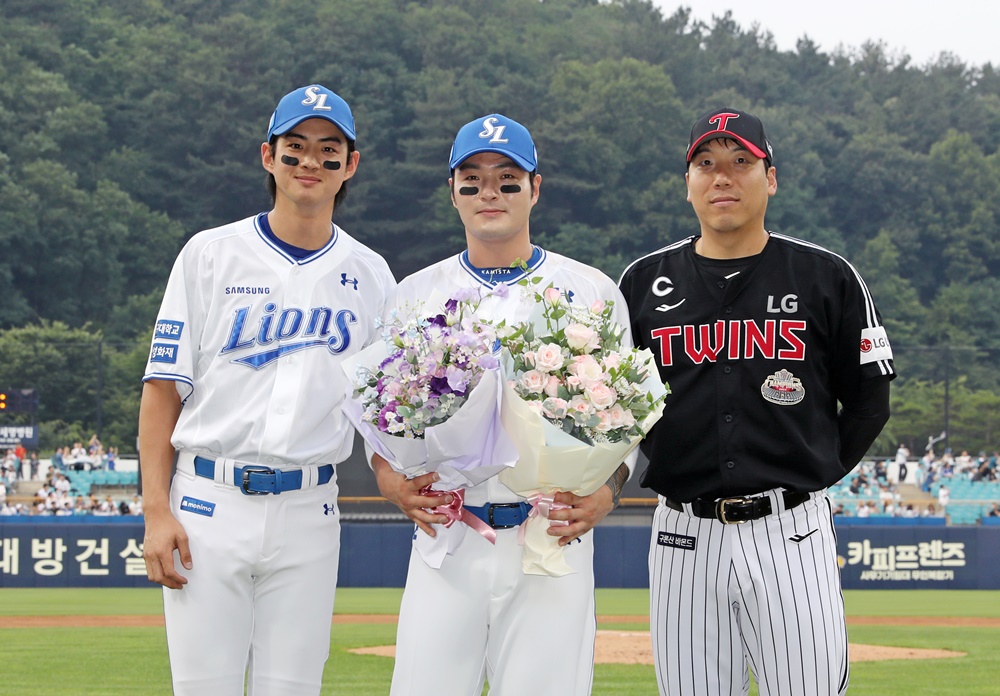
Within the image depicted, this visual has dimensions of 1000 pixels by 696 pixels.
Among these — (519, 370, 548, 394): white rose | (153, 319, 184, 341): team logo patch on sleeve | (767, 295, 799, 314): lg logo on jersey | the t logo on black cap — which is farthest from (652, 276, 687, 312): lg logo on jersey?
(153, 319, 184, 341): team logo patch on sleeve

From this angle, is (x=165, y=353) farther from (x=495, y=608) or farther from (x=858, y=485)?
(x=858, y=485)

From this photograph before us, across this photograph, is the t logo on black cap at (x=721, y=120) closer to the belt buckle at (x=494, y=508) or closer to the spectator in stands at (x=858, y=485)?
the belt buckle at (x=494, y=508)

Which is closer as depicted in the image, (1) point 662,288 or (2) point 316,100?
(2) point 316,100

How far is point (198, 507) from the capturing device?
3.91 m

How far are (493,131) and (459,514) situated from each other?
3.95 ft

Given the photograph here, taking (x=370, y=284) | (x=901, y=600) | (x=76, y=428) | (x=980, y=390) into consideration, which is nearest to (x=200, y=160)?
(x=76, y=428)

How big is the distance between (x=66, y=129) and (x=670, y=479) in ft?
222

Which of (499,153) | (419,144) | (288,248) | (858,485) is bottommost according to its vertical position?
(858,485)

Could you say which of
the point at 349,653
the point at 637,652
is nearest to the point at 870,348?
the point at 637,652

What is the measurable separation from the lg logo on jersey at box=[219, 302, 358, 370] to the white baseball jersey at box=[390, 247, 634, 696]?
0.68 m

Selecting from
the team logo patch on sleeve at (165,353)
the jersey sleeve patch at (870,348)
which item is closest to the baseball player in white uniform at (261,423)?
the team logo patch on sleeve at (165,353)

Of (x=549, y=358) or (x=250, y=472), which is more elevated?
(x=549, y=358)

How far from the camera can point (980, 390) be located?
132ft

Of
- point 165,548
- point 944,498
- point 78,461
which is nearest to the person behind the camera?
point 165,548
